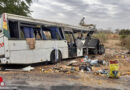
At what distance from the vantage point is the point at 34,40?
7.08 m

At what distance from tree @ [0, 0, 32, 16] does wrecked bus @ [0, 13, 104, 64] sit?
8.29 metres

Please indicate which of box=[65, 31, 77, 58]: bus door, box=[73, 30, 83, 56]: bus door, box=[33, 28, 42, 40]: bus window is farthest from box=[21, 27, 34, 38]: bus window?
box=[73, 30, 83, 56]: bus door

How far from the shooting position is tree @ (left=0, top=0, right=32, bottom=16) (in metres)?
14.4

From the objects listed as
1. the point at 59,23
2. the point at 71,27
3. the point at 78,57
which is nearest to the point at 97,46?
the point at 78,57

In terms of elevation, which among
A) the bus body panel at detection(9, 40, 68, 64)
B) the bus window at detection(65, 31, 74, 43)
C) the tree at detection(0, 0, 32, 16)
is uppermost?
the tree at detection(0, 0, 32, 16)

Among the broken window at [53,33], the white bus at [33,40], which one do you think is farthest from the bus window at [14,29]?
the broken window at [53,33]

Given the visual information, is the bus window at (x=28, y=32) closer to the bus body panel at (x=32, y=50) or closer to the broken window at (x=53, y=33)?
the bus body panel at (x=32, y=50)

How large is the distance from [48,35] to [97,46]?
611cm

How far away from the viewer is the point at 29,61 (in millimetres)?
6906

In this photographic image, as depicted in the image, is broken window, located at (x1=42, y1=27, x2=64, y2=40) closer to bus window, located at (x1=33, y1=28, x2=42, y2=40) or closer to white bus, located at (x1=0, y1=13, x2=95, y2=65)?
white bus, located at (x1=0, y1=13, x2=95, y2=65)

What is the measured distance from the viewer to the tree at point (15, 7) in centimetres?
1439

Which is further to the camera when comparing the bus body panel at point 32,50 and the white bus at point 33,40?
the bus body panel at point 32,50

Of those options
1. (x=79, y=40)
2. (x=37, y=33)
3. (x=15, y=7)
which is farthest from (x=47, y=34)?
(x=15, y=7)

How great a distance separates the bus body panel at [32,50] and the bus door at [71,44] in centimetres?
66
